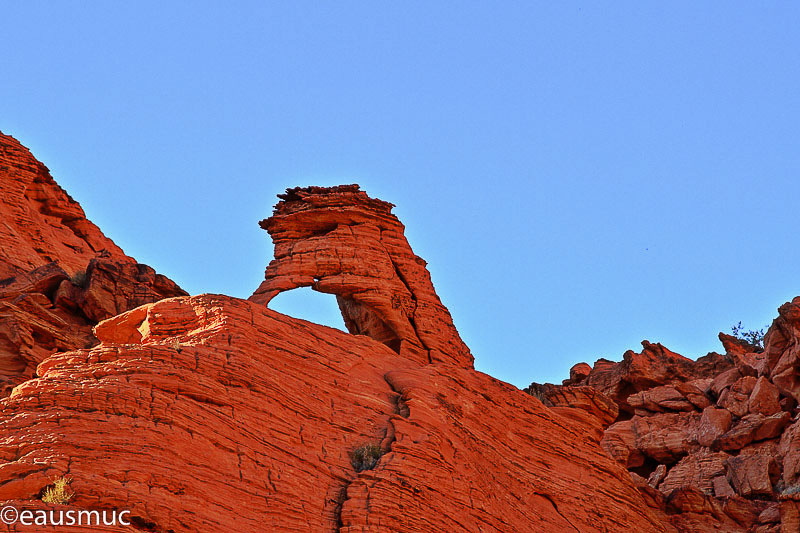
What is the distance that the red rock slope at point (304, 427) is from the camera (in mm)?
21938

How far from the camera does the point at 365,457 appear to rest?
26047 mm

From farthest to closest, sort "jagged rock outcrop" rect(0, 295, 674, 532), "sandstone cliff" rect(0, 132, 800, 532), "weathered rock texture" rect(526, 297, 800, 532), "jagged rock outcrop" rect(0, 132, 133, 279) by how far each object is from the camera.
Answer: "jagged rock outcrop" rect(0, 132, 133, 279)
"weathered rock texture" rect(526, 297, 800, 532)
"sandstone cliff" rect(0, 132, 800, 532)
"jagged rock outcrop" rect(0, 295, 674, 532)

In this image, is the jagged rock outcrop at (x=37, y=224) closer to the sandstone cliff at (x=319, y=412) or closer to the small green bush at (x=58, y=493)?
the sandstone cliff at (x=319, y=412)

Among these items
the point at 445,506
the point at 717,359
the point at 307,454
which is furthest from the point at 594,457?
the point at 717,359

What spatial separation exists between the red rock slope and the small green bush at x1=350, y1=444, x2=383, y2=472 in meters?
0.05

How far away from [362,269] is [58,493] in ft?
55.7

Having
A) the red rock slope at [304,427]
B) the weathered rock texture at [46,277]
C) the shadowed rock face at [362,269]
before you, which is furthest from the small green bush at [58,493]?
the shadowed rock face at [362,269]

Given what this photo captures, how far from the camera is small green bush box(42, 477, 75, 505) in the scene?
20344 millimetres

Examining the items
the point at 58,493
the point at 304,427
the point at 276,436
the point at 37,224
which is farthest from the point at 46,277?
the point at 58,493

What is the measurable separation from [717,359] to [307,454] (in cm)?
3233

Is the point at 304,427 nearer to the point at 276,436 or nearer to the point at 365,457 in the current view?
the point at 276,436

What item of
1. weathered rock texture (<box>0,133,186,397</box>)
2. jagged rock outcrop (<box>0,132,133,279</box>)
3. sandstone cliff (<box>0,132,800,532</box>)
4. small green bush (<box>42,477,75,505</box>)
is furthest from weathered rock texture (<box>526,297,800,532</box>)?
small green bush (<box>42,477,75,505</box>)

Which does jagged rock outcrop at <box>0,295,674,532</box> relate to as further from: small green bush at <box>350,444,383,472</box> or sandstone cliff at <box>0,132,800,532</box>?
small green bush at <box>350,444,383,472</box>

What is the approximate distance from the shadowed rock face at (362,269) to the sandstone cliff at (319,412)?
0.22 ft
